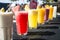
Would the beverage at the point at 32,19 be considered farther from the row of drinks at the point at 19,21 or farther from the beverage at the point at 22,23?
the beverage at the point at 22,23

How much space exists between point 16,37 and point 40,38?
0.12 metres

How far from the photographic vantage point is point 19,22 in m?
0.92

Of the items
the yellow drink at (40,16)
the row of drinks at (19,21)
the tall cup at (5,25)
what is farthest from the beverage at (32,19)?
the tall cup at (5,25)

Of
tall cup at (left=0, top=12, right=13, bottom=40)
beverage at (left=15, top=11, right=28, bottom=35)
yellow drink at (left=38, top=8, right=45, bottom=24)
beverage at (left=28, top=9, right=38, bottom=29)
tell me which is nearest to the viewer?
tall cup at (left=0, top=12, right=13, bottom=40)

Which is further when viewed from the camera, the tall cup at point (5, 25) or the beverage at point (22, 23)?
the beverage at point (22, 23)

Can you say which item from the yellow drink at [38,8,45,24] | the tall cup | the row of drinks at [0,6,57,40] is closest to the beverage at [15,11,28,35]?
the row of drinks at [0,6,57,40]

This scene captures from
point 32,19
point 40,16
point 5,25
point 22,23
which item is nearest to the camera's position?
point 5,25

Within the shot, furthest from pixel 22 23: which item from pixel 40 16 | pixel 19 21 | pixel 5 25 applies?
pixel 40 16

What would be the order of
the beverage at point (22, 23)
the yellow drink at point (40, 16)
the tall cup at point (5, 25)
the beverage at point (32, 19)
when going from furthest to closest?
the yellow drink at point (40, 16)
the beverage at point (32, 19)
the beverage at point (22, 23)
the tall cup at point (5, 25)

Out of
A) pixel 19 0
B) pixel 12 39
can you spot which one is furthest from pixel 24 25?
pixel 19 0

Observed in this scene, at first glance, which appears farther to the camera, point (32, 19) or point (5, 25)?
point (32, 19)

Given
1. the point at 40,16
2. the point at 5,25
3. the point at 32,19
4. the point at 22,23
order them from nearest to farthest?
1. the point at 5,25
2. the point at 22,23
3. the point at 32,19
4. the point at 40,16

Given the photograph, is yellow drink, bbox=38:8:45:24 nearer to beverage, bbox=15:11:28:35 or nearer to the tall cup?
beverage, bbox=15:11:28:35

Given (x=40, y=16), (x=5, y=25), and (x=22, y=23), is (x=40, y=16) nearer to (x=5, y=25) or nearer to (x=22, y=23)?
(x=22, y=23)
